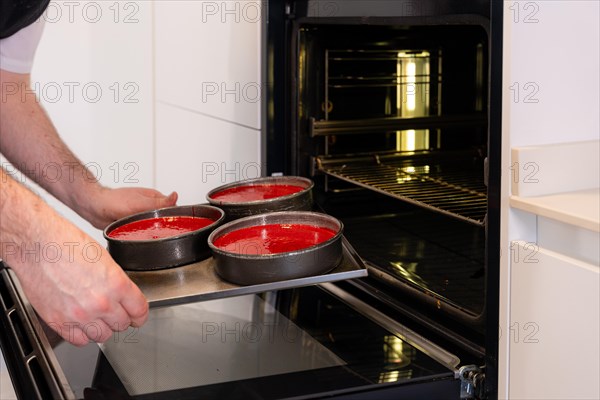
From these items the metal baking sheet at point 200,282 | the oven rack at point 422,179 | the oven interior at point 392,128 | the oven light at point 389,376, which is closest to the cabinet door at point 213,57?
the oven interior at point 392,128

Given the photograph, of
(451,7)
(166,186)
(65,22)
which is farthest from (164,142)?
(451,7)

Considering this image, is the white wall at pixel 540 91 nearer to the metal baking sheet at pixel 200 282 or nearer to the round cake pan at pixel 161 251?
the metal baking sheet at pixel 200 282

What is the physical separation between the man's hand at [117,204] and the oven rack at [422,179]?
0.34 m

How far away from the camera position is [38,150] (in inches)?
59.6

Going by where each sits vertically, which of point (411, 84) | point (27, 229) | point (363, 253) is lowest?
point (363, 253)

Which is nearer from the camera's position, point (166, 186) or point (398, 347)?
point (398, 347)

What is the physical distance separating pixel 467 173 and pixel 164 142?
109 cm

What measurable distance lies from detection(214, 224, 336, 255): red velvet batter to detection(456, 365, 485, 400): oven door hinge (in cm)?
26

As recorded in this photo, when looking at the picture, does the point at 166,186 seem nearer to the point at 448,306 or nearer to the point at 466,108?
the point at 466,108

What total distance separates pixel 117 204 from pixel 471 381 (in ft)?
2.35

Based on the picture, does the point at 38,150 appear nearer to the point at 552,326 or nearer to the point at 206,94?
the point at 206,94

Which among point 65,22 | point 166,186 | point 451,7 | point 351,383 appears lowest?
point 351,383

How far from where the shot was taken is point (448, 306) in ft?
3.86

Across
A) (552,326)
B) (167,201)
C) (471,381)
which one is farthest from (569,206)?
(167,201)
